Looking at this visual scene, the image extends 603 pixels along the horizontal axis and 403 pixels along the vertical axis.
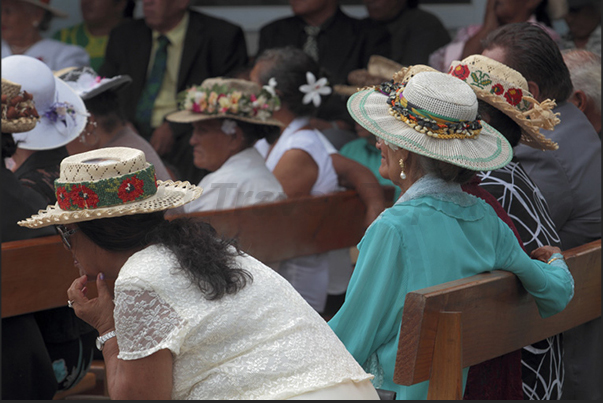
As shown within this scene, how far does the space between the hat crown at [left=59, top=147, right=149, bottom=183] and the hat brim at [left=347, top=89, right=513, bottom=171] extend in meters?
0.70

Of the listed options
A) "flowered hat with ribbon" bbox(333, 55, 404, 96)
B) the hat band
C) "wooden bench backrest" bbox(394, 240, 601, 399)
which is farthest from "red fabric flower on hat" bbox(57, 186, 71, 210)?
"flowered hat with ribbon" bbox(333, 55, 404, 96)

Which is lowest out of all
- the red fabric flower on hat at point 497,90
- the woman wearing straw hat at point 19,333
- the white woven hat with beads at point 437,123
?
the woman wearing straw hat at point 19,333

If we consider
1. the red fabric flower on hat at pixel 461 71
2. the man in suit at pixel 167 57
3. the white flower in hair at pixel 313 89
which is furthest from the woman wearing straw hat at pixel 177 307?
the man in suit at pixel 167 57

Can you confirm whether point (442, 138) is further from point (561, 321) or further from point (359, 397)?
point (561, 321)

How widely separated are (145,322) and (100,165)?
43 cm

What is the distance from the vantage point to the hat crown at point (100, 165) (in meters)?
2.01

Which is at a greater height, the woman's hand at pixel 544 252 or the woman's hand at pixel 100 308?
the woman's hand at pixel 100 308

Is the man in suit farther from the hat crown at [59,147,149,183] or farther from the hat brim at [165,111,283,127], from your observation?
the hat crown at [59,147,149,183]

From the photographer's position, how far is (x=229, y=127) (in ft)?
14.2

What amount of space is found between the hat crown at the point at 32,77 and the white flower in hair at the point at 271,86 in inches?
48.8

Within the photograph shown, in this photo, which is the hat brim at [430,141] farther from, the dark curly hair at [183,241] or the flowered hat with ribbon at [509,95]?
the dark curly hair at [183,241]

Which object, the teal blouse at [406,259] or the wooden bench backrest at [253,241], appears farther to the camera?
the wooden bench backrest at [253,241]

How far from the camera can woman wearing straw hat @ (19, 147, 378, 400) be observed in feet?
6.18

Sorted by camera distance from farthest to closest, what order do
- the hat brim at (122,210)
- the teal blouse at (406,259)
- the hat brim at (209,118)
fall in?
the hat brim at (209,118)
the teal blouse at (406,259)
the hat brim at (122,210)
